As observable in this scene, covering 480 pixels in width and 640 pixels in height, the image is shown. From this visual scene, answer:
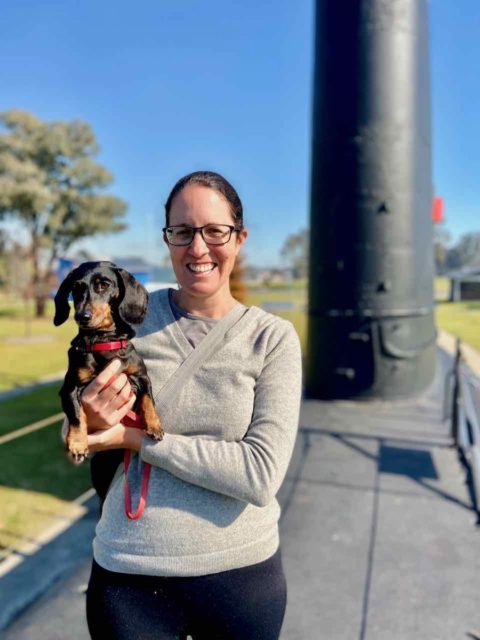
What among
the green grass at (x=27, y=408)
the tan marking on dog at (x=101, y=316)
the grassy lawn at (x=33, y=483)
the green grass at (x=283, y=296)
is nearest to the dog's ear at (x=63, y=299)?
the tan marking on dog at (x=101, y=316)

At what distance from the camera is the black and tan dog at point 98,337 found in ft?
4.36

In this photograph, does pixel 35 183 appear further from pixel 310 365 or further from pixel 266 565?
pixel 266 565

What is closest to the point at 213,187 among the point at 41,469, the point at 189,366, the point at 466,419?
the point at 189,366

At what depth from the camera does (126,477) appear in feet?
4.72

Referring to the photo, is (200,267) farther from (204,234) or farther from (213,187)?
(213,187)

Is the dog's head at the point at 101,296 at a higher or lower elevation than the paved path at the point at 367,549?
higher

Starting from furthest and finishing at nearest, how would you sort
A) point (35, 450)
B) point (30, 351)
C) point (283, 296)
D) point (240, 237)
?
point (30, 351) → point (283, 296) → point (35, 450) → point (240, 237)

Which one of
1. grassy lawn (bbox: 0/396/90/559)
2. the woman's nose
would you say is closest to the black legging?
the woman's nose

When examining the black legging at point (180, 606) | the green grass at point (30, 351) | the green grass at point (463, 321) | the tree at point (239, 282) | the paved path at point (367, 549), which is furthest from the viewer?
the green grass at point (463, 321)

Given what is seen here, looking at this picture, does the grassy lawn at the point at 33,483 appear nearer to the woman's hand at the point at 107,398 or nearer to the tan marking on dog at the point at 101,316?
the woman's hand at the point at 107,398

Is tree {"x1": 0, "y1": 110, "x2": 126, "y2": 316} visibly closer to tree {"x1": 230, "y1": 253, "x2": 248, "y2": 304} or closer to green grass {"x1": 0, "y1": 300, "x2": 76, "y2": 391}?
green grass {"x1": 0, "y1": 300, "x2": 76, "y2": 391}

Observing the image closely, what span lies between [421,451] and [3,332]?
68.9ft

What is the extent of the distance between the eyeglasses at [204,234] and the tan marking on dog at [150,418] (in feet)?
1.49

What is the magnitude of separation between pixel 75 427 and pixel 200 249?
1.93 feet
